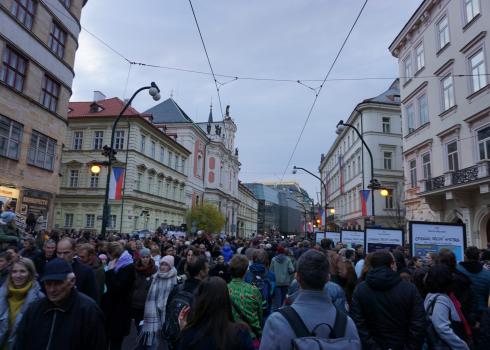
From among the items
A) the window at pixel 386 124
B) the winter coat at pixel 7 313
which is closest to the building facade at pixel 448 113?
the window at pixel 386 124

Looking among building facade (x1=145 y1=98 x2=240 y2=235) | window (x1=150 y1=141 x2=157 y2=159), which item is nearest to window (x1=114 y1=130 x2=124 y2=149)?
window (x1=150 y1=141 x2=157 y2=159)

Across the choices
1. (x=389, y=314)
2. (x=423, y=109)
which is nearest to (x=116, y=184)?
(x=389, y=314)

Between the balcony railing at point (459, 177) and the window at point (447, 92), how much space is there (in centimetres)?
443

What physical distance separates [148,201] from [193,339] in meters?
41.9

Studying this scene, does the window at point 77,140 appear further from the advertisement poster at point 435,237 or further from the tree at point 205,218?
the advertisement poster at point 435,237

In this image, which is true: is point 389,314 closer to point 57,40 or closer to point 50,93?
point 50,93

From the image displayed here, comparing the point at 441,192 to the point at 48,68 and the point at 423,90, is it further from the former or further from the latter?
the point at 48,68

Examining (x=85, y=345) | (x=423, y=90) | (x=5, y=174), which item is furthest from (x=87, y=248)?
(x=423, y=90)

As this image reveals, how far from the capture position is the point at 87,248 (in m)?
5.86

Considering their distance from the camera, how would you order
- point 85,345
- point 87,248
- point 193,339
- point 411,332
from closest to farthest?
point 193,339 → point 85,345 → point 411,332 → point 87,248

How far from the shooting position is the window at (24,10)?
19422 millimetres

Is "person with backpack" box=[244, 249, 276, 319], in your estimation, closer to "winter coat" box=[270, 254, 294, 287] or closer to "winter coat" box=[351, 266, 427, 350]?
"winter coat" box=[270, 254, 294, 287]

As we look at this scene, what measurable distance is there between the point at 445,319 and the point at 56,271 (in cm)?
398

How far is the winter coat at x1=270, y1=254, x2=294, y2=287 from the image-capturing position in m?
9.74
